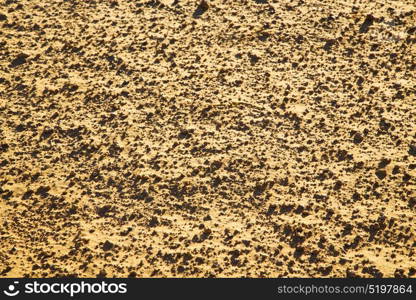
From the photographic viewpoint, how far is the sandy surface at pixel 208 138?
6.65 ft

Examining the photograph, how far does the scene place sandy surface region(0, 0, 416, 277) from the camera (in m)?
2.03

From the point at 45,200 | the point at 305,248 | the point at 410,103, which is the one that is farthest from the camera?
the point at 410,103

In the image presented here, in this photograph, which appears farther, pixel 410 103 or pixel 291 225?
pixel 410 103

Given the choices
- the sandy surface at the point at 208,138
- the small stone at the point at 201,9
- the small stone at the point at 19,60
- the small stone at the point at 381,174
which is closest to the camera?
the sandy surface at the point at 208,138

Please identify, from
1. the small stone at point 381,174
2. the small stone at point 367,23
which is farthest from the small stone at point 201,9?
the small stone at point 381,174

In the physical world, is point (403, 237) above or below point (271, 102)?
below

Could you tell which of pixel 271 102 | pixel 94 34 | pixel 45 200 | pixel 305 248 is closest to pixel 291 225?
pixel 305 248

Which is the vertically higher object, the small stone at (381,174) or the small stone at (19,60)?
the small stone at (19,60)

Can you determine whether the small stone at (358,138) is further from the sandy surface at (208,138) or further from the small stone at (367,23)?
the small stone at (367,23)

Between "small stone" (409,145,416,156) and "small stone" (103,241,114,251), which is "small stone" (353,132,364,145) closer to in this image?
"small stone" (409,145,416,156)

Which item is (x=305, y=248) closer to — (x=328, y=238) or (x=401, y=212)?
(x=328, y=238)

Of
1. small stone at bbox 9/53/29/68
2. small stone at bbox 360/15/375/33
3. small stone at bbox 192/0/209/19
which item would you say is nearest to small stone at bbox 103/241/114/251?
small stone at bbox 9/53/29/68

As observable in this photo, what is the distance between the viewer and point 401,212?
6.77 feet

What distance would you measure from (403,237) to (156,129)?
124 centimetres
